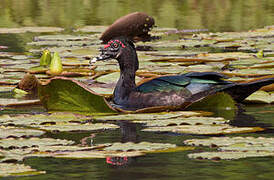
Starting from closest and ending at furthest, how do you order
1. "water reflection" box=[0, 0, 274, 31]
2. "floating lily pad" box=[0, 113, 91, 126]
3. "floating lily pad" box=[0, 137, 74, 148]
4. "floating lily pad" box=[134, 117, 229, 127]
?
"floating lily pad" box=[0, 137, 74, 148] → "floating lily pad" box=[134, 117, 229, 127] → "floating lily pad" box=[0, 113, 91, 126] → "water reflection" box=[0, 0, 274, 31]

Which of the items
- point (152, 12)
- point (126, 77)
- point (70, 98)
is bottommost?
point (70, 98)

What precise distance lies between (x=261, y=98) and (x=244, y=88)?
17.7 inches

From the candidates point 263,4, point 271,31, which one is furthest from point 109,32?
point 263,4

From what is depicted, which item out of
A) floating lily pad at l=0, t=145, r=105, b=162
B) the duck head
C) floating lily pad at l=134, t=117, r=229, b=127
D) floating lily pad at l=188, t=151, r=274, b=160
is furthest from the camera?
the duck head

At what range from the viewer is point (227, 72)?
8.19m

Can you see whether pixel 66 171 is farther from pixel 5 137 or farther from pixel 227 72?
pixel 227 72

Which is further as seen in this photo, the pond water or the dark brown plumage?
the dark brown plumage

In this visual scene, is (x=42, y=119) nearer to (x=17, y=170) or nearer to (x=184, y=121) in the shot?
(x=184, y=121)

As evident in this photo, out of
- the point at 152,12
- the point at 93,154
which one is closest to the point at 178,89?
the point at 93,154

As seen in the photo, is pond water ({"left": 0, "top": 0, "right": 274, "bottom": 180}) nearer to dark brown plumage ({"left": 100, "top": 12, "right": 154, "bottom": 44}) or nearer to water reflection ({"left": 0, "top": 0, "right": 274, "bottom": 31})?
water reflection ({"left": 0, "top": 0, "right": 274, "bottom": 31})

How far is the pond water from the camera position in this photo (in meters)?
3.95

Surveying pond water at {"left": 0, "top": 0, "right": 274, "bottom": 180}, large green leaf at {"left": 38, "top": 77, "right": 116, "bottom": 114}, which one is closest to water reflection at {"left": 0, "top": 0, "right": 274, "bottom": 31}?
pond water at {"left": 0, "top": 0, "right": 274, "bottom": 180}

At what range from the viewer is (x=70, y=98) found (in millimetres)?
6090

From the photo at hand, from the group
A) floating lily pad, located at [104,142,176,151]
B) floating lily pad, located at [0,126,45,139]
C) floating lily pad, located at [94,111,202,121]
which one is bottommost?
floating lily pad, located at [94,111,202,121]
